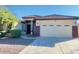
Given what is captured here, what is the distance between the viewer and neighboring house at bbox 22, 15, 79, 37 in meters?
13.9

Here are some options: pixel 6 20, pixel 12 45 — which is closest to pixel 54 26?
pixel 6 20

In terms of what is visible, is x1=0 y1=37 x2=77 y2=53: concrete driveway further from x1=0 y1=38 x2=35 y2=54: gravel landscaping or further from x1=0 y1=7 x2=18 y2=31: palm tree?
x1=0 y1=7 x2=18 y2=31: palm tree

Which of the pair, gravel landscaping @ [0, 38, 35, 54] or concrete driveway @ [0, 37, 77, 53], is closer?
gravel landscaping @ [0, 38, 35, 54]

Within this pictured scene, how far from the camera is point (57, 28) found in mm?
14234

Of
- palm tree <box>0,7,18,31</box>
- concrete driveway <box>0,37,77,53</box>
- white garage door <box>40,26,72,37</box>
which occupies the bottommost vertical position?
concrete driveway <box>0,37,77,53</box>

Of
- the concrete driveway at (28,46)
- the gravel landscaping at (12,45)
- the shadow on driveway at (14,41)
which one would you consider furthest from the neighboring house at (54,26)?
the gravel landscaping at (12,45)

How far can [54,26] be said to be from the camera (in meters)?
14.8

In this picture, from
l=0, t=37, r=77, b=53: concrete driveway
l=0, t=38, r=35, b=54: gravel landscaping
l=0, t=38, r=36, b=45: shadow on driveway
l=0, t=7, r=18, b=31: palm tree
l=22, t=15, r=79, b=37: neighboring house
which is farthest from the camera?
l=22, t=15, r=79, b=37: neighboring house

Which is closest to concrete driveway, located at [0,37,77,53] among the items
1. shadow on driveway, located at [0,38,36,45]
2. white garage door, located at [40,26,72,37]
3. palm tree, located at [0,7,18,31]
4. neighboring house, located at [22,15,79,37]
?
shadow on driveway, located at [0,38,36,45]

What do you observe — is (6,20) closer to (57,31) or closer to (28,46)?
(28,46)

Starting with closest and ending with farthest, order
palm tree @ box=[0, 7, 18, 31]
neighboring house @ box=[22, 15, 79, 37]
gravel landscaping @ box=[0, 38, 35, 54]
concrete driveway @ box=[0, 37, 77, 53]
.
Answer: gravel landscaping @ box=[0, 38, 35, 54], concrete driveway @ box=[0, 37, 77, 53], palm tree @ box=[0, 7, 18, 31], neighboring house @ box=[22, 15, 79, 37]

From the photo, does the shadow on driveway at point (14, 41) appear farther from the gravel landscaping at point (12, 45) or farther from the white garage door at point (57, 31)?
the white garage door at point (57, 31)

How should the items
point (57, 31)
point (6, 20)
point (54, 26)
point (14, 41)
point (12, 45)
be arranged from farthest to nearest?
point (54, 26)
point (57, 31)
point (14, 41)
point (6, 20)
point (12, 45)

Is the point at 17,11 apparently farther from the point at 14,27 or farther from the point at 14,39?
the point at 14,39
